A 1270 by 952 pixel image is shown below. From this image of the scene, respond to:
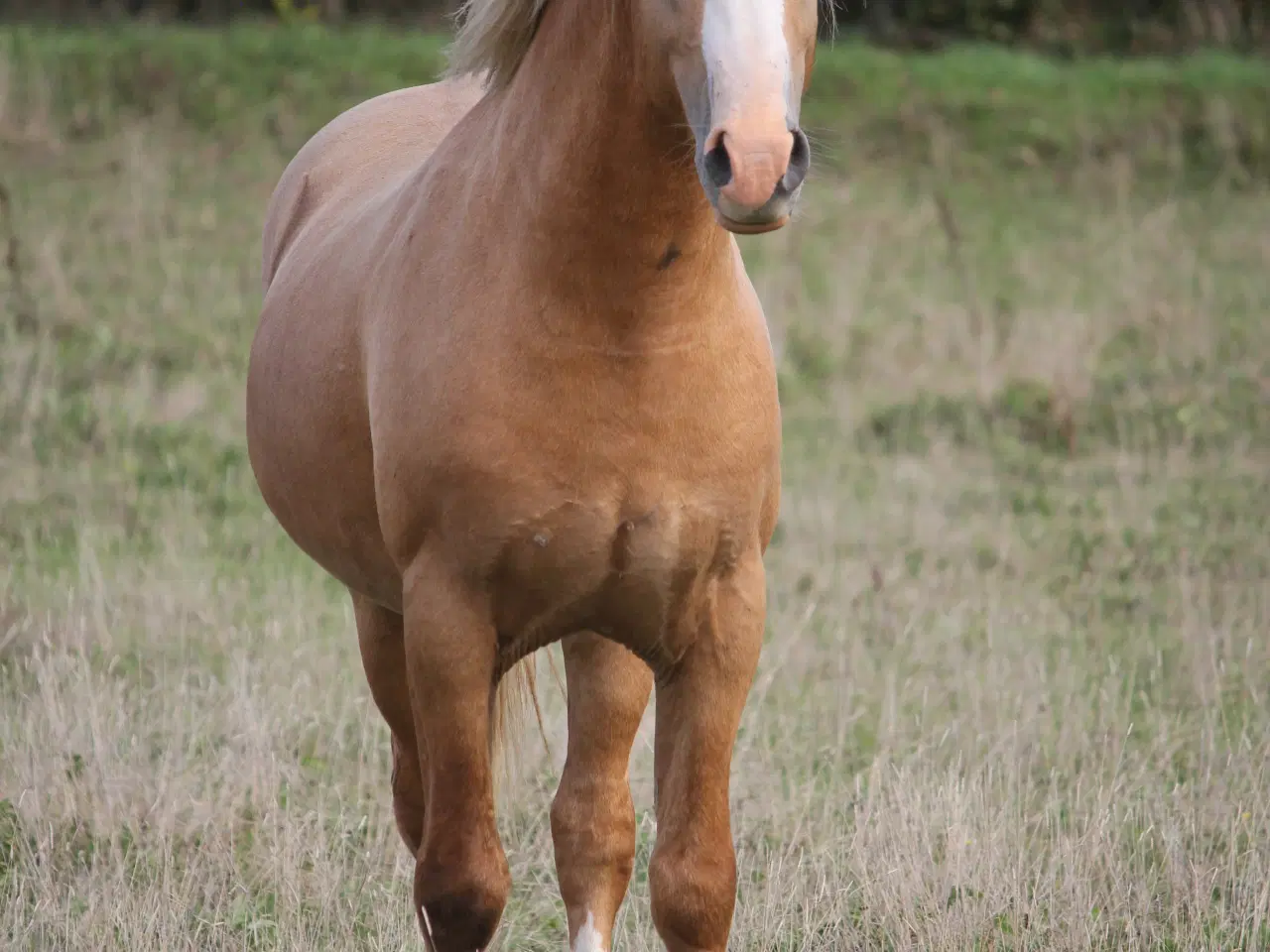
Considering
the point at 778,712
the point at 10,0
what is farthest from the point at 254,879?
the point at 10,0

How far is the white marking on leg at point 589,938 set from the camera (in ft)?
10.5

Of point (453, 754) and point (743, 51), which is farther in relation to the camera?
point (453, 754)

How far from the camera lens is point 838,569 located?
21.5ft

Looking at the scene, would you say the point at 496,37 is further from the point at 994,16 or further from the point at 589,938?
the point at 994,16

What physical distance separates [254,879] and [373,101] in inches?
76.7

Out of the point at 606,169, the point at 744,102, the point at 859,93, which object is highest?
the point at 744,102

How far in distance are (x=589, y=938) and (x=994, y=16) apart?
58.2 ft

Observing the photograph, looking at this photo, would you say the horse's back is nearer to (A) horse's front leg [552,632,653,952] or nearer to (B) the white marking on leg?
(A) horse's front leg [552,632,653,952]

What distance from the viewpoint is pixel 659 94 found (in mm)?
2402

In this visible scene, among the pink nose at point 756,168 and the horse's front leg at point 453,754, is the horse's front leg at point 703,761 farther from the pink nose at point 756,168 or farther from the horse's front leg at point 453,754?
the pink nose at point 756,168

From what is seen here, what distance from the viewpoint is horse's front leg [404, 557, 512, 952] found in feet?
8.80

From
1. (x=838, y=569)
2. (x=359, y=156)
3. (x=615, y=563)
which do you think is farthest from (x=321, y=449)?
(x=838, y=569)

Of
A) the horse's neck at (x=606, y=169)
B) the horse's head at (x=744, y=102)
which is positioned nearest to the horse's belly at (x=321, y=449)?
the horse's neck at (x=606, y=169)

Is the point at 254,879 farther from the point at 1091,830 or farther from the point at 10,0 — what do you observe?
the point at 10,0
